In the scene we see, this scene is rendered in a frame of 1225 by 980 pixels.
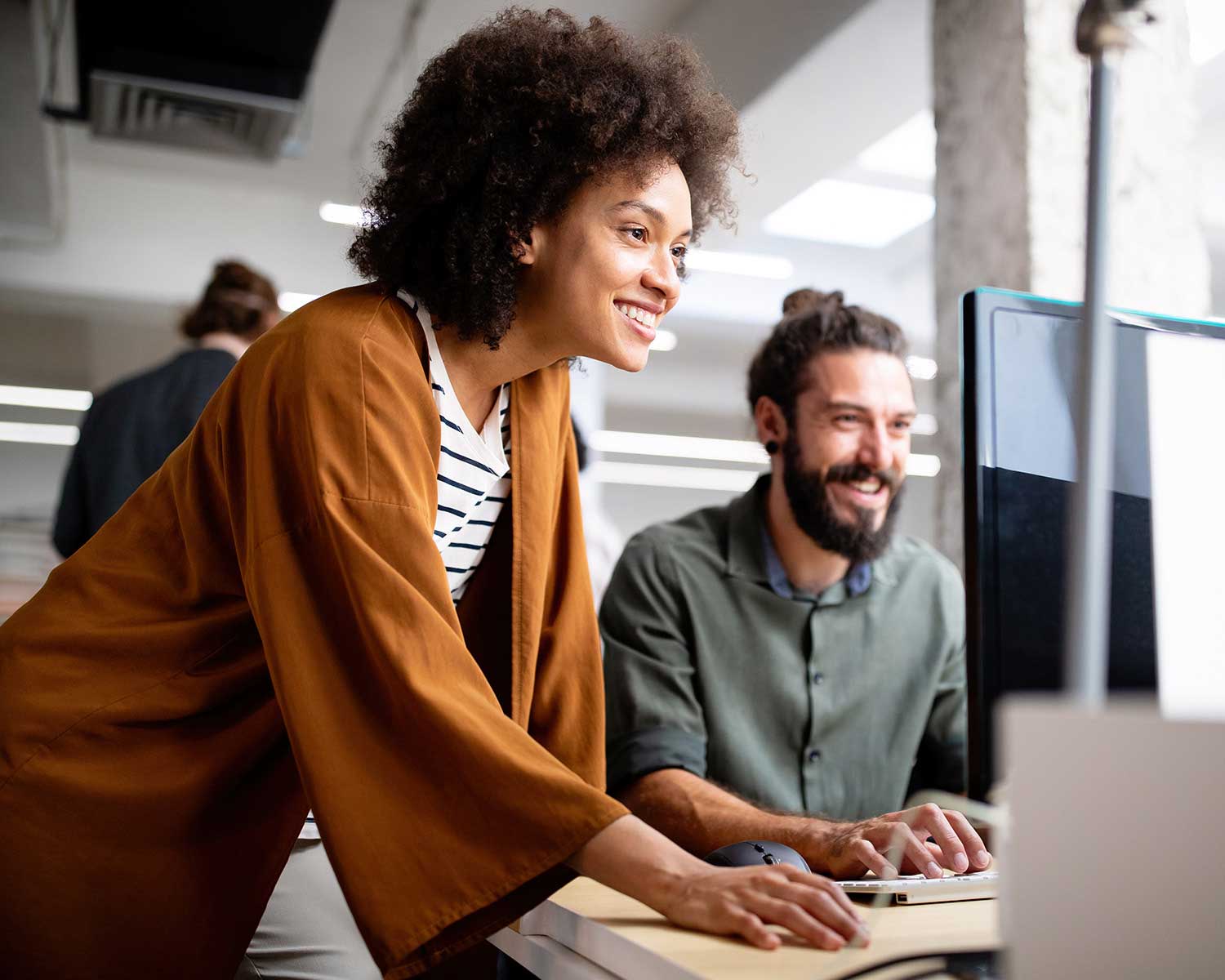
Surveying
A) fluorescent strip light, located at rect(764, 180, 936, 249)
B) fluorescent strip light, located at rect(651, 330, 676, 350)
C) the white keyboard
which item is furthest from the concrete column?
fluorescent strip light, located at rect(651, 330, 676, 350)

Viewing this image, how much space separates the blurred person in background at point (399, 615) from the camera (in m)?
0.87

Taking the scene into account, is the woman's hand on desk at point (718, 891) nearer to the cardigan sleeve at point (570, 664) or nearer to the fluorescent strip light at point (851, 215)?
the cardigan sleeve at point (570, 664)

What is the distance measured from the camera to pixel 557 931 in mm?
904

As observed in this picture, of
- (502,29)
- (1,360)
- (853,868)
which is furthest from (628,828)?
(1,360)

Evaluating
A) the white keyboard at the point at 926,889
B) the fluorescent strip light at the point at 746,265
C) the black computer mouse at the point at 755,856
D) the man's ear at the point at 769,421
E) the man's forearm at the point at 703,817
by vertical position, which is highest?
the fluorescent strip light at the point at 746,265

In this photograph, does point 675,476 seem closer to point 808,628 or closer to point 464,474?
point 808,628

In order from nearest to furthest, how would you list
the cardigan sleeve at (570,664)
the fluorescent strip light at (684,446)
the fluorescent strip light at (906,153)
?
the cardigan sleeve at (570,664)
the fluorescent strip light at (906,153)
the fluorescent strip light at (684,446)

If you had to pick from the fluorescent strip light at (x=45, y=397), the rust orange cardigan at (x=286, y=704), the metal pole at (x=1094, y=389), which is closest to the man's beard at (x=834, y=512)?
the rust orange cardigan at (x=286, y=704)

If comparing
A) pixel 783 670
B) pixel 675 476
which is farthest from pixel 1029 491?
pixel 675 476

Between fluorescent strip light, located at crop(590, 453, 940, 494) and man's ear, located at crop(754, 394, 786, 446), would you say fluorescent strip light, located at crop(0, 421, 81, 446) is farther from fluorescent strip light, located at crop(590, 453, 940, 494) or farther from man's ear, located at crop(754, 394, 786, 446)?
man's ear, located at crop(754, 394, 786, 446)

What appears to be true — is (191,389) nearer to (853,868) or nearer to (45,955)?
(45,955)

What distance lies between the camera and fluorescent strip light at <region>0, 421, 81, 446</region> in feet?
32.9

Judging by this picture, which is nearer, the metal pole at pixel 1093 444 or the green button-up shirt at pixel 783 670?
the metal pole at pixel 1093 444

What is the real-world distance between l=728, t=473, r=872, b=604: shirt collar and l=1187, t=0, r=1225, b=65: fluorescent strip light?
9.44ft
